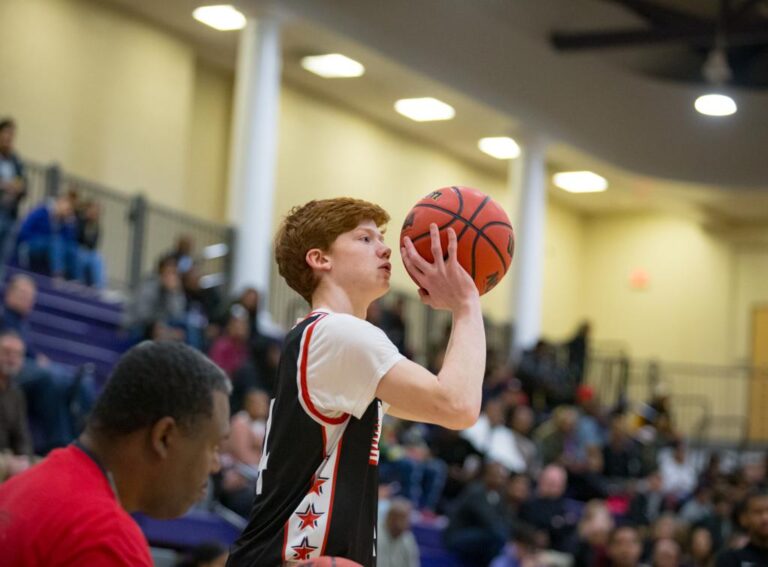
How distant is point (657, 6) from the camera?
64.1ft

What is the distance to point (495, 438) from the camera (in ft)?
50.8

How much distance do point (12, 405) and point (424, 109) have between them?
1376 cm

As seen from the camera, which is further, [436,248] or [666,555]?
[666,555]

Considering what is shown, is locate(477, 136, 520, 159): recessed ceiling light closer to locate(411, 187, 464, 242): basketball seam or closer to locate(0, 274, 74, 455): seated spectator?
locate(0, 274, 74, 455): seated spectator

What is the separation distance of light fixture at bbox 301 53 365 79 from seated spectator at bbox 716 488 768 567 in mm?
12940

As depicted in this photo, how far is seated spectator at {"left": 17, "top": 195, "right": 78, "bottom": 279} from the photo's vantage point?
13.2m

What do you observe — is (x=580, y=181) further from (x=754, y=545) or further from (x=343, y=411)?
(x=343, y=411)

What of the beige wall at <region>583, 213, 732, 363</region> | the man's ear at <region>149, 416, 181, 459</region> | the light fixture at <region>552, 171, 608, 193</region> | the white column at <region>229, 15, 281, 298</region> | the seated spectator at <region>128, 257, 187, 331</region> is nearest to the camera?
Answer: the man's ear at <region>149, 416, 181, 459</region>

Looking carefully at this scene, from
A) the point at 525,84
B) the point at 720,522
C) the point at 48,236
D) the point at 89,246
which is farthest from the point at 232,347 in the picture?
the point at 525,84

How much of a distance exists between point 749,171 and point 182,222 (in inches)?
416

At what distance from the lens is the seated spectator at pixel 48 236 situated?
43.3ft

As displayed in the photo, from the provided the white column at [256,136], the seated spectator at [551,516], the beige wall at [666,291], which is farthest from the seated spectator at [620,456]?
the beige wall at [666,291]

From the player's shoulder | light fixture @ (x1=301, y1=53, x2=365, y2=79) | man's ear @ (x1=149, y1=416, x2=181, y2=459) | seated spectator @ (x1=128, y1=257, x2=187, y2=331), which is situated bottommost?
man's ear @ (x1=149, y1=416, x2=181, y2=459)

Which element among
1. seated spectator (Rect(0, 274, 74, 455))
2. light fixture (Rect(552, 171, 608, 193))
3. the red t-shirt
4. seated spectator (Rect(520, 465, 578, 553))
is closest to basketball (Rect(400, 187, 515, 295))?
the red t-shirt
